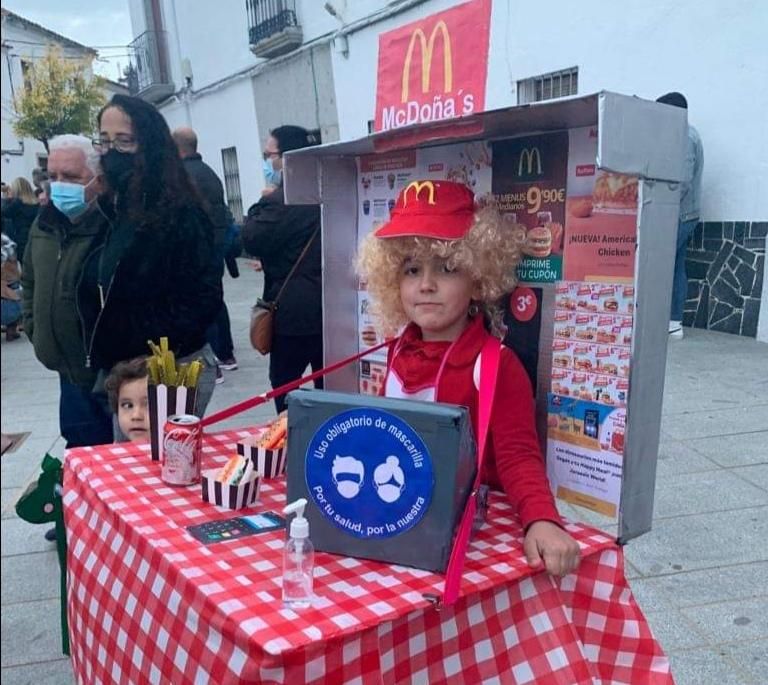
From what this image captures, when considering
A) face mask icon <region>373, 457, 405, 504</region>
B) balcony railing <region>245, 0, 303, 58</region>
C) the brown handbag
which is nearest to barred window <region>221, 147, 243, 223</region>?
balcony railing <region>245, 0, 303, 58</region>

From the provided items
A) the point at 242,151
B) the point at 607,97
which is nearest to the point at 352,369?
the point at 607,97

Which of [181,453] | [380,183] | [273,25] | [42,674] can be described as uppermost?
[273,25]

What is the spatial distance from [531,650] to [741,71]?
16.5ft

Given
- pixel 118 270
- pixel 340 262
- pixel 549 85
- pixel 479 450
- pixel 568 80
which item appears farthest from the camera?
pixel 549 85

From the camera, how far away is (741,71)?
512 cm

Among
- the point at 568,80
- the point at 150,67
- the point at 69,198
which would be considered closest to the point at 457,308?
the point at 69,198

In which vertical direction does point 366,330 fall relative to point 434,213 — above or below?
below

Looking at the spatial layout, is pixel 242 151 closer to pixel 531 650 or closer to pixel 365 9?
pixel 365 9

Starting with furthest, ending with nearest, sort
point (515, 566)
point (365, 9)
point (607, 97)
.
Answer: point (365, 9) < point (515, 566) < point (607, 97)

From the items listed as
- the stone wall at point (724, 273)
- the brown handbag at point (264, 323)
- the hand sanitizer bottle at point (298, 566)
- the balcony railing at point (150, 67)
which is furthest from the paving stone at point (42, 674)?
the stone wall at point (724, 273)

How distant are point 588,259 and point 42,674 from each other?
2000mm

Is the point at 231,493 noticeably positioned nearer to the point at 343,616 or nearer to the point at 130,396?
the point at 343,616

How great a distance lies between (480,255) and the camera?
1609mm

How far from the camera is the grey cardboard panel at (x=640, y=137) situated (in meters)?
1.19
